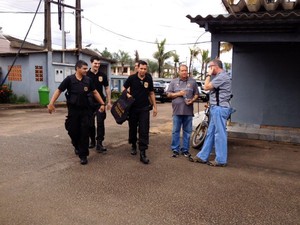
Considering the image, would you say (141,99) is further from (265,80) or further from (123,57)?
(123,57)

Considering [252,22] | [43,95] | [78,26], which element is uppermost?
[78,26]

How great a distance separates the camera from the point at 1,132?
28.0ft

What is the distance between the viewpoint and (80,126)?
573cm

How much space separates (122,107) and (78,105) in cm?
86

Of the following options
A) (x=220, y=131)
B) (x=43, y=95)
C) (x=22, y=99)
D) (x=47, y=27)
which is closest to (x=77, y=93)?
(x=220, y=131)

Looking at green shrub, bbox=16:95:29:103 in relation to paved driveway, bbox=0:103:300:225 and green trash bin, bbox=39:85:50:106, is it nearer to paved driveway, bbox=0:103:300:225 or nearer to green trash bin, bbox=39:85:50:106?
green trash bin, bbox=39:85:50:106

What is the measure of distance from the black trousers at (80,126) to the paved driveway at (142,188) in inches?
12.3

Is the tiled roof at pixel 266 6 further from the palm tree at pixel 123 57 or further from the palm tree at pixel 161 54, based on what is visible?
the palm tree at pixel 123 57

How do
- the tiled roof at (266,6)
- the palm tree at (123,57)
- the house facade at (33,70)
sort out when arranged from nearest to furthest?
the tiled roof at (266,6), the house facade at (33,70), the palm tree at (123,57)

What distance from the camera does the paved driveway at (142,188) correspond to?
12.0 ft

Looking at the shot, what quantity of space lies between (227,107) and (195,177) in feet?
4.82

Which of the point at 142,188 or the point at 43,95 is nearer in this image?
the point at 142,188

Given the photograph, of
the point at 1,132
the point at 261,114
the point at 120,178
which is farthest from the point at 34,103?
the point at 120,178

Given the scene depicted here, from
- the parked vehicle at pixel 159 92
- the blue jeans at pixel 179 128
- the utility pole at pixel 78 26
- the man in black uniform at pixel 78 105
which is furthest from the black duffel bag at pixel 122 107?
the parked vehicle at pixel 159 92
